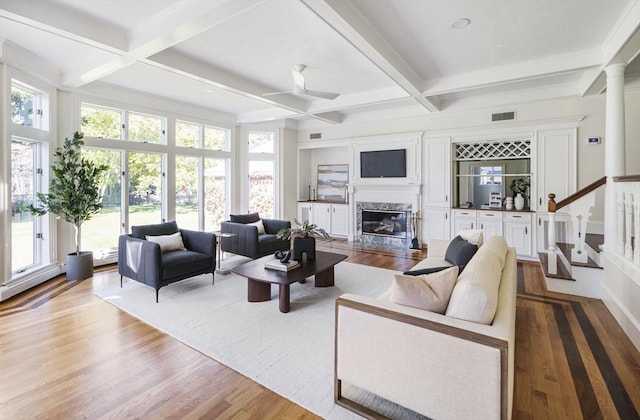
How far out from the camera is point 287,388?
2.12 m

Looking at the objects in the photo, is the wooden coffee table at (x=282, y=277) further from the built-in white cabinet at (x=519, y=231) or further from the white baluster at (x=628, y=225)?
the built-in white cabinet at (x=519, y=231)

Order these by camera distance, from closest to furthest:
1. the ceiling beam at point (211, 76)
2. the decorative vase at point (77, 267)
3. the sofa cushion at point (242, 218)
Answer: the ceiling beam at point (211, 76) → the decorative vase at point (77, 267) → the sofa cushion at point (242, 218)

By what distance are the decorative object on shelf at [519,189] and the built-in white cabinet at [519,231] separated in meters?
0.24

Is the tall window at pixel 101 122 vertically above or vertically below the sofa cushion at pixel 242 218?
above

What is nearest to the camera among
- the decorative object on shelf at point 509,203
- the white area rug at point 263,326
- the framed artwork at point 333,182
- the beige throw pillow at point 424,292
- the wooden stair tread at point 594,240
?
the beige throw pillow at point 424,292

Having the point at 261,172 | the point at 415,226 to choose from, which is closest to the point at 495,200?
the point at 415,226

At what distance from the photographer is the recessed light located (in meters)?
3.10

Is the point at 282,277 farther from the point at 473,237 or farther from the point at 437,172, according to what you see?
the point at 437,172

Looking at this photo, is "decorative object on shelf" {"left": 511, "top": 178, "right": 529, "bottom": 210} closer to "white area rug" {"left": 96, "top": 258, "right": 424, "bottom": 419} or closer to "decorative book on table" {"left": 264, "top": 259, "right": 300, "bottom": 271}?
"white area rug" {"left": 96, "top": 258, "right": 424, "bottom": 419}

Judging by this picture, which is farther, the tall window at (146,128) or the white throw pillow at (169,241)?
the tall window at (146,128)

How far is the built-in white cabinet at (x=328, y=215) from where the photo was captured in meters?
7.61

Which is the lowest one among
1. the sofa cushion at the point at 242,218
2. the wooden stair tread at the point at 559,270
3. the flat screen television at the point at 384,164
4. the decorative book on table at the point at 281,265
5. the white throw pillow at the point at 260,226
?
the wooden stair tread at the point at 559,270

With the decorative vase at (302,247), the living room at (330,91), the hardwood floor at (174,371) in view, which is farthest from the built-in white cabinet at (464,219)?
the decorative vase at (302,247)

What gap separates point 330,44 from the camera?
3609 mm
